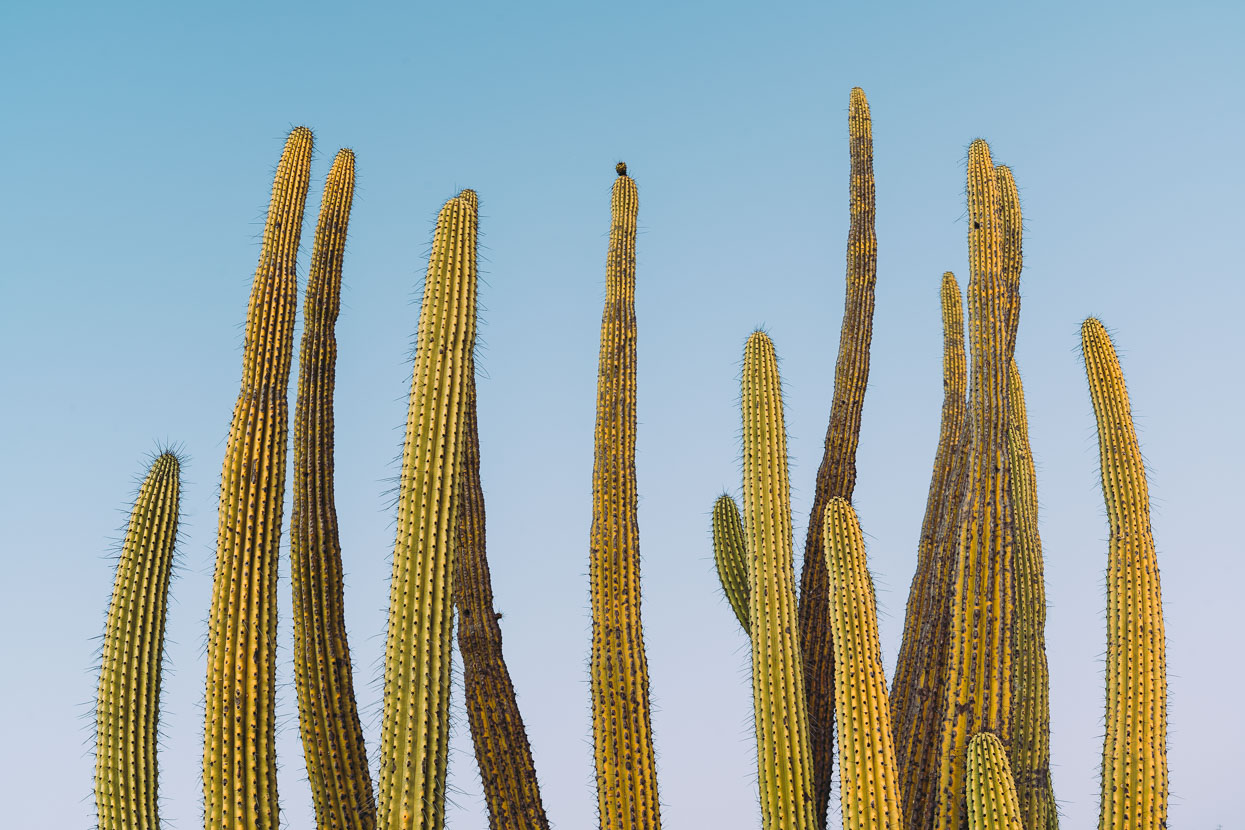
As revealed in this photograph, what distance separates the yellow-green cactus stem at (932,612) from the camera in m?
6.14

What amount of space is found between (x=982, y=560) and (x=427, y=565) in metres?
2.96

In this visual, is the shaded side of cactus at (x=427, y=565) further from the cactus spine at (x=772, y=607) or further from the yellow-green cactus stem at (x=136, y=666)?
the cactus spine at (x=772, y=607)

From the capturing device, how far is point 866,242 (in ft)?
26.3

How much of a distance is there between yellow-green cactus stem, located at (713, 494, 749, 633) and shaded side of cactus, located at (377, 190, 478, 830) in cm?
280

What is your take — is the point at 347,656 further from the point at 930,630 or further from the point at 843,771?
the point at 930,630

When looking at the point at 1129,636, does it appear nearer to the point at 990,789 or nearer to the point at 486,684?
the point at 990,789

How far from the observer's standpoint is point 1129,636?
583cm

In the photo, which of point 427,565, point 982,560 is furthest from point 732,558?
point 427,565

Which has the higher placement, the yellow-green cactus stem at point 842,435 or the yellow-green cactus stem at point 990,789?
the yellow-green cactus stem at point 842,435

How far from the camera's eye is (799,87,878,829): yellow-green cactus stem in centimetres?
684

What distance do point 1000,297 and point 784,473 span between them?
166 centimetres

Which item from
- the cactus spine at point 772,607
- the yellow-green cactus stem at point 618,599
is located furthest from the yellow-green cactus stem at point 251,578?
the cactus spine at point 772,607

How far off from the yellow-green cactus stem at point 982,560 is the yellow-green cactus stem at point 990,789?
407 millimetres

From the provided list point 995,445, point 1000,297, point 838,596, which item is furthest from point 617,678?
point 1000,297
